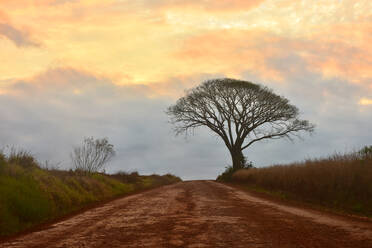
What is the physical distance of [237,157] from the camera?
121 ft

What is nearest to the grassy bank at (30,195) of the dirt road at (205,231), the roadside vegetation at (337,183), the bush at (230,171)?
the dirt road at (205,231)

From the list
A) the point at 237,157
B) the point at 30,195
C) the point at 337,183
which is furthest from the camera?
the point at 237,157

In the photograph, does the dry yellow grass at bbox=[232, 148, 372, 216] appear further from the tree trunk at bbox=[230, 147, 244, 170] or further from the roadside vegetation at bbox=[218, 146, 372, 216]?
the tree trunk at bbox=[230, 147, 244, 170]

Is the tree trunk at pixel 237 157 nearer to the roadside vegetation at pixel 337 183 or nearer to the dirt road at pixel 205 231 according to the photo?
the roadside vegetation at pixel 337 183

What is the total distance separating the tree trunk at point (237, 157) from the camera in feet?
121

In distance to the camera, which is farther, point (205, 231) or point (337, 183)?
point (337, 183)

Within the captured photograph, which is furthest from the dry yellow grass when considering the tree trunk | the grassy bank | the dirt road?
the tree trunk

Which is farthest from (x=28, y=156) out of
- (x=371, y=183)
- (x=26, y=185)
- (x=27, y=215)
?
(x=371, y=183)

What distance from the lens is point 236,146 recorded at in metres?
36.8

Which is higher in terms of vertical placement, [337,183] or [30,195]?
[337,183]

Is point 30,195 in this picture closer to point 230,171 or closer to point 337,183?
point 337,183

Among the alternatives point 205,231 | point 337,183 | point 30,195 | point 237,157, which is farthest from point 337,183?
point 237,157

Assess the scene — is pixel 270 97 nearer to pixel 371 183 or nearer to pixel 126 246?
pixel 371 183

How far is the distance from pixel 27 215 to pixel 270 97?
1100 inches
